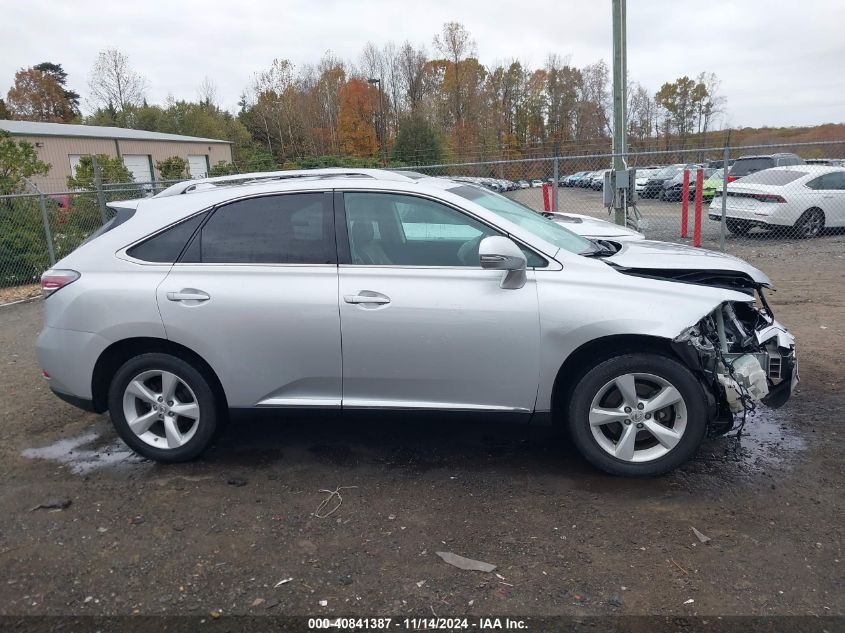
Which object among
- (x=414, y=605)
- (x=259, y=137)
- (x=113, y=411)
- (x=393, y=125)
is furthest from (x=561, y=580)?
(x=259, y=137)

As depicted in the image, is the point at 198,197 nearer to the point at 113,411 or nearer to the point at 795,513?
the point at 113,411

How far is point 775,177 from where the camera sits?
13258 mm

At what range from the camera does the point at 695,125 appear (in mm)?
47000

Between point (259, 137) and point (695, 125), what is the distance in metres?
31.7

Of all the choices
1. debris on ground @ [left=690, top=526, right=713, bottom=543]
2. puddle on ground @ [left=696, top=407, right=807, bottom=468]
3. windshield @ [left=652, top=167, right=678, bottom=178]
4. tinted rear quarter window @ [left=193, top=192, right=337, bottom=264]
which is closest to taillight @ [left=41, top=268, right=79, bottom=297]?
tinted rear quarter window @ [left=193, top=192, right=337, bottom=264]

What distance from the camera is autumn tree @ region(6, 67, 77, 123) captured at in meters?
67.1

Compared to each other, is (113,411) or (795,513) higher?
(113,411)

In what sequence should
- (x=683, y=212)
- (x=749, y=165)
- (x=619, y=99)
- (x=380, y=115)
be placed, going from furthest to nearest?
(x=380, y=115), (x=749, y=165), (x=683, y=212), (x=619, y=99)

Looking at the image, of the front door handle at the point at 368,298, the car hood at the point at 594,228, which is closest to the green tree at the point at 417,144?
the car hood at the point at 594,228

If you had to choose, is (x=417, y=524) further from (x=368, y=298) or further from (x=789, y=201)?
(x=789, y=201)

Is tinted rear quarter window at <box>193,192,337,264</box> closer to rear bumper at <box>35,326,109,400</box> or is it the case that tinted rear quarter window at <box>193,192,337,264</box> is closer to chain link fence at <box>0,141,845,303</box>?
rear bumper at <box>35,326,109,400</box>

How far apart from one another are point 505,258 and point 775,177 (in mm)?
12141

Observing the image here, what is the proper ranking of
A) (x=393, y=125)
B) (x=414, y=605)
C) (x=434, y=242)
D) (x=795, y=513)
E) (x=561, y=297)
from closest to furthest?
1. (x=414, y=605)
2. (x=795, y=513)
3. (x=561, y=297)
4. (x=434, y=242)
5. (x=393, y=125)

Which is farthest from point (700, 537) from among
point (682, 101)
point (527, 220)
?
point (682, 101)
